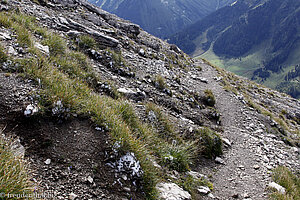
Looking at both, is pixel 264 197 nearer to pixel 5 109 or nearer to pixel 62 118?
pixel 62 118

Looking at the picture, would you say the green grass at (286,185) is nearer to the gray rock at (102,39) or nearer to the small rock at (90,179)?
the small rock at (90,179)

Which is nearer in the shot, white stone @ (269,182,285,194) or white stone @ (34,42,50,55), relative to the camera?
white stone @ (269,182,285,194)

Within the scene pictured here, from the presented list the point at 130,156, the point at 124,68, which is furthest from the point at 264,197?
the point at 124,68

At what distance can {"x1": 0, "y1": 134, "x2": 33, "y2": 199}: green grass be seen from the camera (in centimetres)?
279

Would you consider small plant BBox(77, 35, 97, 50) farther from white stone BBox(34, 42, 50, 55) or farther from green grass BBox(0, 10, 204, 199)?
green grass BBox(0, 10, 204, 199)

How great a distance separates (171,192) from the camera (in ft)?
18.4

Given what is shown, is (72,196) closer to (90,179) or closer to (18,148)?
(90,179)

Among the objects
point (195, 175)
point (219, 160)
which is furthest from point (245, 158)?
point (195, 175)

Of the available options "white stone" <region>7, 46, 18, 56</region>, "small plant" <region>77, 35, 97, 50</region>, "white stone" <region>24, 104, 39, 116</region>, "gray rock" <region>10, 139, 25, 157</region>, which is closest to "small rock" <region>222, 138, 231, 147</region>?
"white stone" <region>24, 104, 39, 116</region>

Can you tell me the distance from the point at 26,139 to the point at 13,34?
6.41 meters

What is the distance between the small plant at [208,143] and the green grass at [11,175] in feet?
28.0

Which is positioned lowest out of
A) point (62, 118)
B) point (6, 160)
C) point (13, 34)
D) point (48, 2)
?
point (48, 2)

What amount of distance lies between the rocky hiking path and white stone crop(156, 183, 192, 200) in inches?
76.6

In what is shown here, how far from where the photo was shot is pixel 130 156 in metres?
Answer: 5.00
